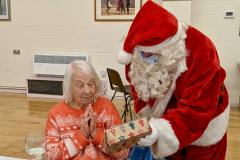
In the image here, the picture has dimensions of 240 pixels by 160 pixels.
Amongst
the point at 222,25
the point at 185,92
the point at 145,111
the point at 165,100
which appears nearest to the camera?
the point at 185,92

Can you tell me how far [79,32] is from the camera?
17.3 feet

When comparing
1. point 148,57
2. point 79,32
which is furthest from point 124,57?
point 79,32

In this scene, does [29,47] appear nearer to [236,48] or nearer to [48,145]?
[236,48]

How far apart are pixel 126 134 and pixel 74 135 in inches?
28.7

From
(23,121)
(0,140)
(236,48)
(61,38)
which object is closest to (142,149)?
(0,140)

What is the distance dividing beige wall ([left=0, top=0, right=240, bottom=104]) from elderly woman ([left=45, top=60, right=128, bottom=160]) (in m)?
2.86

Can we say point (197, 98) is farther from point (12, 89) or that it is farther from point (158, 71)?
point (12, 89)

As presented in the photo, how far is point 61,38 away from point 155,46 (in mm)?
4351

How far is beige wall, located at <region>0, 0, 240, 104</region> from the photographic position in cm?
469

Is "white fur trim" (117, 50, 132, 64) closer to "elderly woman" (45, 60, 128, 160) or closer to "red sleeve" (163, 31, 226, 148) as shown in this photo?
"red sleeve" (163, 31, 226, 148)

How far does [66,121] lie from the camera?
1740 millimetres

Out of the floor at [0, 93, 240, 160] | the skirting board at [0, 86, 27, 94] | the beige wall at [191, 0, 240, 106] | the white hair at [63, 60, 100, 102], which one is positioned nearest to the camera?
the white hair at [63, 60, 100, 102]

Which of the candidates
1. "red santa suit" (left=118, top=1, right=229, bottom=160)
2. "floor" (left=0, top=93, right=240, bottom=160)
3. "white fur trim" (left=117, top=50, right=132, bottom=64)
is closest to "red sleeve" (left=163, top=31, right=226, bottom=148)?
"red santa suit" (left=118, top=1, right=229, bottom=160)

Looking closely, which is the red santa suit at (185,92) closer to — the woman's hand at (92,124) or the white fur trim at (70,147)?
the woman's hand at (92,124)
